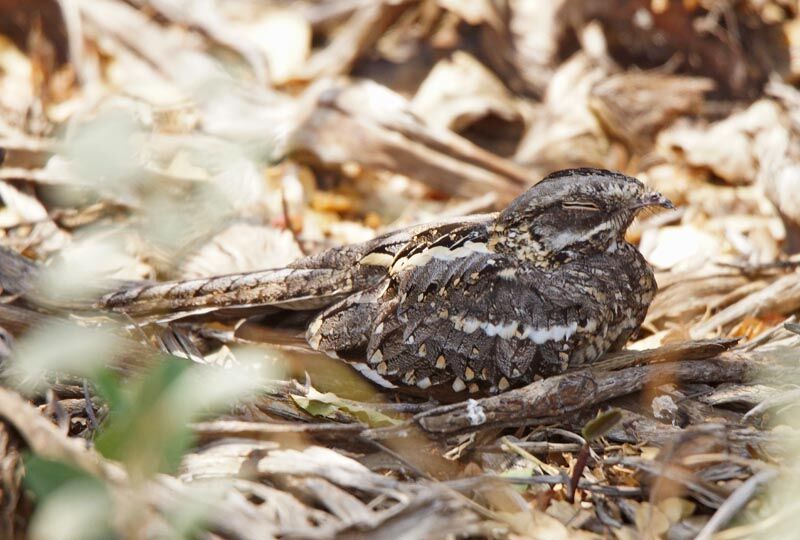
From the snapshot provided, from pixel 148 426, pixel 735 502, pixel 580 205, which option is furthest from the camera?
pixel 580 205

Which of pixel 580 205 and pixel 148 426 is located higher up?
pixel 580 205

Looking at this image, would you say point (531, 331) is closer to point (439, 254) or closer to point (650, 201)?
point (439, 254)

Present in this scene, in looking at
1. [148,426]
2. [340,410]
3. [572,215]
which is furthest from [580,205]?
[148,426]

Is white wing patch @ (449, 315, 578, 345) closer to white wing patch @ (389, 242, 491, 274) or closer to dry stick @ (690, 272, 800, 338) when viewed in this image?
white wing patch @ (389, 242, 491, 274)

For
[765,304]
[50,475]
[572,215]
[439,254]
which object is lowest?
[765,304]

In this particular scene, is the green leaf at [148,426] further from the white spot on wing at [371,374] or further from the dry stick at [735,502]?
the dry stick at [735,502]

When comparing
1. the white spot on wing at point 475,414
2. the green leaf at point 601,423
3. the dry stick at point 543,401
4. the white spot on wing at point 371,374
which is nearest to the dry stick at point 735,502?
the green leaf at point 601,423
